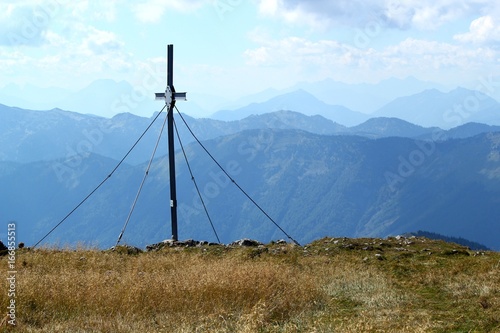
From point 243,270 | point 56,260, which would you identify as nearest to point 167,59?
point 56,260

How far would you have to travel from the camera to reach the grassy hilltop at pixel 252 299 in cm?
1015

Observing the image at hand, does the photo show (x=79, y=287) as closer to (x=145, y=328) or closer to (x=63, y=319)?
(x=63, y=319)

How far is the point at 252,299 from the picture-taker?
1216 cm

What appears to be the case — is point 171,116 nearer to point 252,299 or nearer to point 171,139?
point 171,139

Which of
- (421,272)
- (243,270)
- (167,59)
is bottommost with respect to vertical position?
(421,272)

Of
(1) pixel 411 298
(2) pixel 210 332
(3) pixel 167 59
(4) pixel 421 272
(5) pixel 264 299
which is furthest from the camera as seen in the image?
(3) pixel 167 59

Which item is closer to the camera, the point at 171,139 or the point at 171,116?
the point at 171,116

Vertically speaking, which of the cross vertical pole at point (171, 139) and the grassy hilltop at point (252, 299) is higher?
the cross vertical pole at point (171, 139)

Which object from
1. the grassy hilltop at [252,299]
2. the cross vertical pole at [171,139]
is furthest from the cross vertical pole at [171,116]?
the grassy hilltop at [252,299]

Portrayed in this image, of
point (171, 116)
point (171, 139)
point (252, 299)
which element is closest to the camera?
point (252, 299)

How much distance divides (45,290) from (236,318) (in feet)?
15.7

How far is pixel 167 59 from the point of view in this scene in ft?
90.0

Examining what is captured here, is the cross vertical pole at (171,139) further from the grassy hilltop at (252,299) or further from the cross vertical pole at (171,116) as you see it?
the grassy hilltop at (252,299)

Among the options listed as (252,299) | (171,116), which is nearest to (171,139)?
(171,116)
